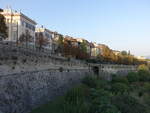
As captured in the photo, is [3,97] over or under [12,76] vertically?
under

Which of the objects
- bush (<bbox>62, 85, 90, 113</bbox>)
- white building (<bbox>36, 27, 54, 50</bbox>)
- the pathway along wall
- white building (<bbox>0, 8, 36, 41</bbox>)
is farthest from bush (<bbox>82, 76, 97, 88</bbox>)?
white building (<bbox>36, 27, 54, 50</bbox>)

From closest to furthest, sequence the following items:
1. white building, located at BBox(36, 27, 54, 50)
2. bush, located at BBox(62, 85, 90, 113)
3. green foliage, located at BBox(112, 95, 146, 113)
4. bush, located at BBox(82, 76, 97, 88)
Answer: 1. bush, located at BBox(62, 85, 90, 113)
2. green foliage, located at BBox(112, 95, 146, 113)
3. bush, located at BBox(82, 76, 97, 88)
4. white building, located at BBox(36, 27, 54, 50)

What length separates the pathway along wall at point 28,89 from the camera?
12312mm

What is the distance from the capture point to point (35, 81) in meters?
16.4

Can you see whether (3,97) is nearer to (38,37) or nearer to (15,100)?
(15,100)

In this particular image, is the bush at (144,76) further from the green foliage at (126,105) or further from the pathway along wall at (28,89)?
the green foliage at (126,105)

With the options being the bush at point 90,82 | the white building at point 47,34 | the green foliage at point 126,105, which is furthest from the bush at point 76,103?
the white building at point 47,34

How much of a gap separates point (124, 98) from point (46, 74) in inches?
252

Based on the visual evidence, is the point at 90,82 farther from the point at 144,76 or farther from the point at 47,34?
the point at 47,34

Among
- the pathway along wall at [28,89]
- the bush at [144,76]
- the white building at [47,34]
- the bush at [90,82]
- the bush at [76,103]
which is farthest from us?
the white building at [47,34]

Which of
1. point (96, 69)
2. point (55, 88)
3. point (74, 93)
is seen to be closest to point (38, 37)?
point (96, 69)

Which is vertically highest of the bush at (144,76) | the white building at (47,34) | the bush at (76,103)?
the white building at (47,34)

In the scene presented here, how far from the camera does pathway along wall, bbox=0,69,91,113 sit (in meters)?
12.3

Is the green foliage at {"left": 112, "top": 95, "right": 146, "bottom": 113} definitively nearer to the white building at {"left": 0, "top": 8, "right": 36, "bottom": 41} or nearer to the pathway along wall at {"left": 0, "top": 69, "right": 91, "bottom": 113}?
the pathway along wall at {"left": 0, "top": 69, "right": 91, "bottom": 113}
